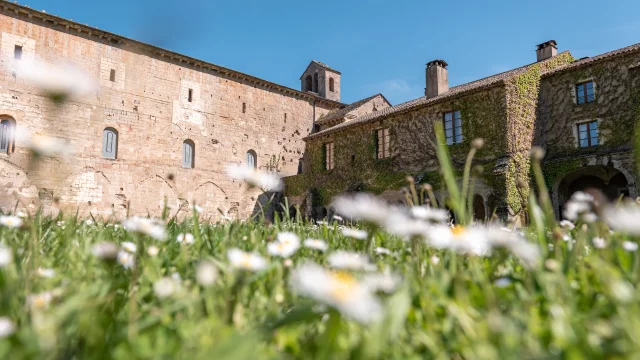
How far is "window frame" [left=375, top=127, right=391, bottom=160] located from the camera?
19672 mm

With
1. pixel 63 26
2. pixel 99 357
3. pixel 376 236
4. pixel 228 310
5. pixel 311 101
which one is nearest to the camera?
pixel 99 357

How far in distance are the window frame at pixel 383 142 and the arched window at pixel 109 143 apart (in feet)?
41.1

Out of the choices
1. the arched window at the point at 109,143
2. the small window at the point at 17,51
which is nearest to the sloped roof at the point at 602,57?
the arched window at the point at 109,143

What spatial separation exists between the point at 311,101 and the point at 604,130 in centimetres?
1671

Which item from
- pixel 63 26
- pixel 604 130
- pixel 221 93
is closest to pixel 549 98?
pixel 604 130

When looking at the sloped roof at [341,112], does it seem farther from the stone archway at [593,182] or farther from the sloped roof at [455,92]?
the stone archway at [593,182]

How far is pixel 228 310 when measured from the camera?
1.25 metres

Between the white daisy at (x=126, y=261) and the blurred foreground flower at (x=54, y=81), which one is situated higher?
the blurred foreground flower at (x=54, y=81)

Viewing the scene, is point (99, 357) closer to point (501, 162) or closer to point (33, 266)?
point (33, 266)

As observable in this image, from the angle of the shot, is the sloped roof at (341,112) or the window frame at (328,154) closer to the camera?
the window frame at (328,154)

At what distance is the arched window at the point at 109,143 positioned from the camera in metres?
19.7

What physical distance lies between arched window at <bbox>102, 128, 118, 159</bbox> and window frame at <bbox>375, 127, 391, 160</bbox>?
12515 mm

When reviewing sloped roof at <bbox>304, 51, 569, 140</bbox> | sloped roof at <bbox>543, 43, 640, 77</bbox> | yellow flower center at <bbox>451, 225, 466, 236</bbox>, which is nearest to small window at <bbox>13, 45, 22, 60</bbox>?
sloped roof at <bbox>304, 51, 569, 140</bbox>

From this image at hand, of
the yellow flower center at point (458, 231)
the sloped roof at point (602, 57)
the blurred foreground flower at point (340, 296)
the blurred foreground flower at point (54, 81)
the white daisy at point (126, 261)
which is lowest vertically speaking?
the white daisy at point (126, 261)
